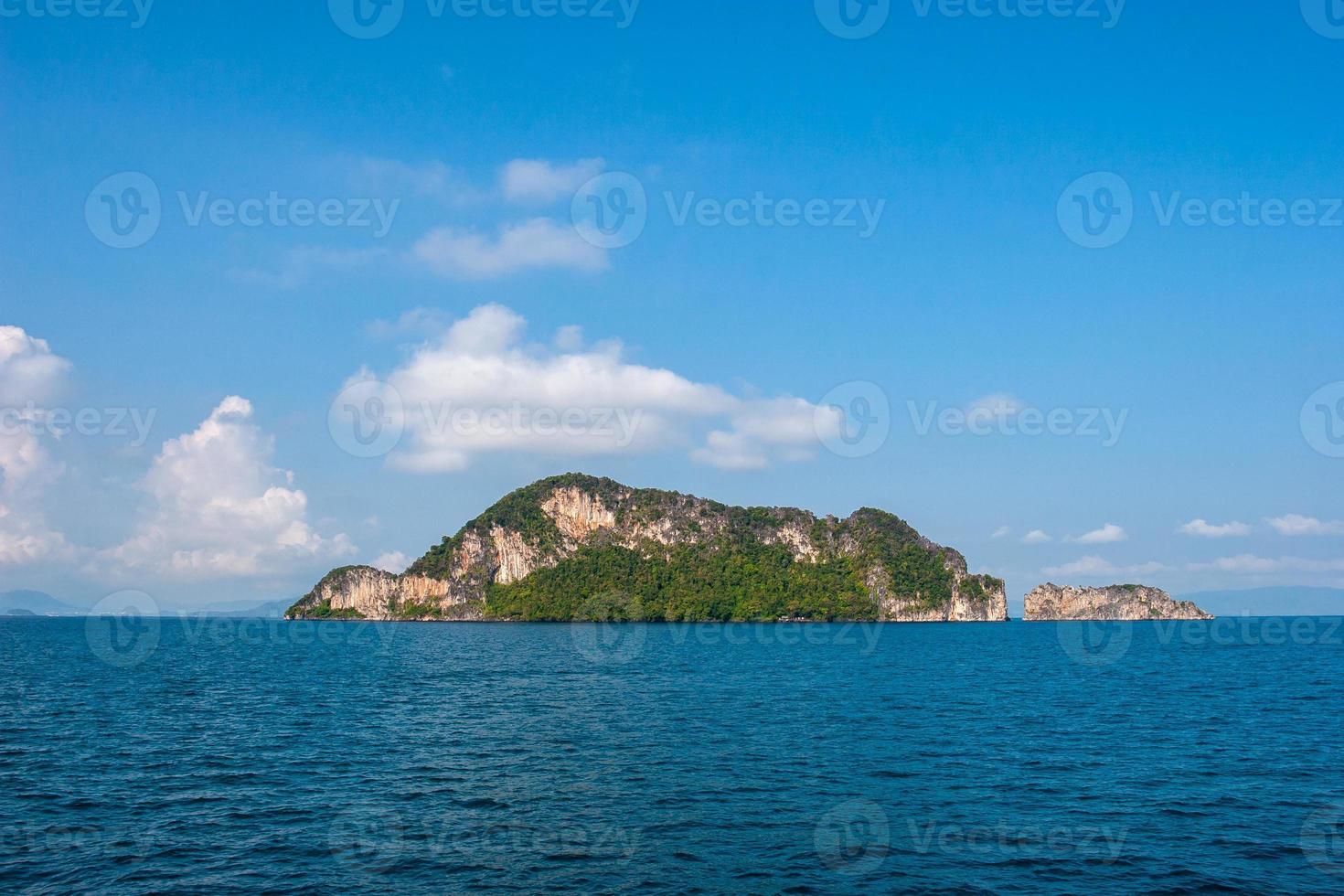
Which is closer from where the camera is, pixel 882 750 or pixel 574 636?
pixel 882 750

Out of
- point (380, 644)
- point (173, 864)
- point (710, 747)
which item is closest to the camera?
point (173, 864)

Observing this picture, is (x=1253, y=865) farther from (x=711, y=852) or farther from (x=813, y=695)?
(x=813, y=695)

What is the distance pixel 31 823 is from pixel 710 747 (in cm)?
3183

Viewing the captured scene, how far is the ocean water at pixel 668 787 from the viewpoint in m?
27.7

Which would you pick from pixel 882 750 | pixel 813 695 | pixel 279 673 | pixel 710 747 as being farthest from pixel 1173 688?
pixel 279 673

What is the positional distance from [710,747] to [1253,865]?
26.3 meters

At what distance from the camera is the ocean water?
27719 millimetres

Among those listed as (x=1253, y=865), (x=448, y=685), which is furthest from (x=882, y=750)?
(x=448, y=685)

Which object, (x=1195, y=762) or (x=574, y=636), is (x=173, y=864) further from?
(x=574, y=636)

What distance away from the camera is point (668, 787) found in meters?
38.2

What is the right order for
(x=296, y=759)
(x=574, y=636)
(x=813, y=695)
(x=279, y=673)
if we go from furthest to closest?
(x=574, y=636), (x=279, y=673), (x=813, y=695), (x=296, y=759)

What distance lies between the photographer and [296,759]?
44125 millimetres

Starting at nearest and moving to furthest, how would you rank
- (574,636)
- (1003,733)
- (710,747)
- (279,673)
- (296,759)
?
1. (296,759)
2. (710,747)
3. (1003,733)
4. (279,673)
5. (574,636)

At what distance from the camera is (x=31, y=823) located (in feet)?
104
